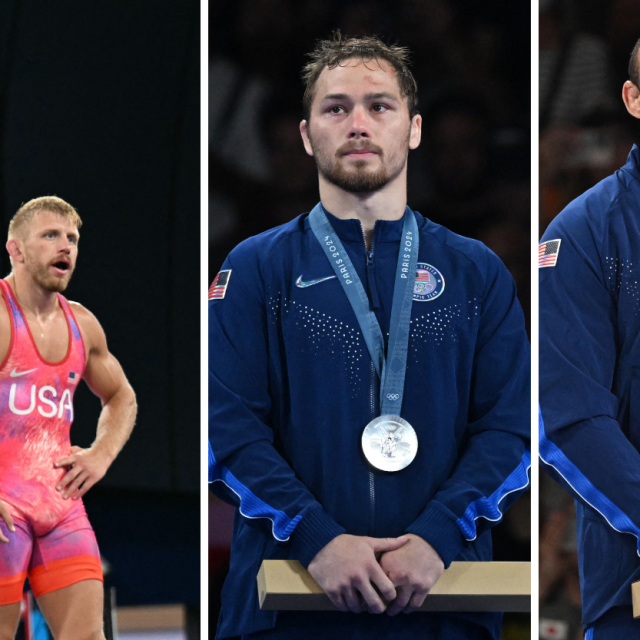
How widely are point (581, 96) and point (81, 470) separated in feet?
6.20

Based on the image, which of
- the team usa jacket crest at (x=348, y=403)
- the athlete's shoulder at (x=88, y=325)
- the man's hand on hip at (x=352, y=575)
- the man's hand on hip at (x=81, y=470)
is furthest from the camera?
the athlete's shoulder at (x=88, y=325)

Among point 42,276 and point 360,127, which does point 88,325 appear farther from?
point 360,127

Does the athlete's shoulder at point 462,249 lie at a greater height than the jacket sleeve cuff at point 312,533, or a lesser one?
greater

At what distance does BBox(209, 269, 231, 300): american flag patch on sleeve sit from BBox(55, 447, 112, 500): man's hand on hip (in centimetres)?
57

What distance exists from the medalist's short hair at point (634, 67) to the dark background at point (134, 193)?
133cm

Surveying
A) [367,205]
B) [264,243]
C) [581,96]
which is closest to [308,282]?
[264,243]

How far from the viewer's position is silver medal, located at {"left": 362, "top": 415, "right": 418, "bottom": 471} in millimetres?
2787

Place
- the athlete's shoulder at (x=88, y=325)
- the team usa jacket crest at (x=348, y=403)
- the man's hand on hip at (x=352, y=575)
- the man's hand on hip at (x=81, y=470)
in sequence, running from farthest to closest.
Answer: the athlete's shoulder at (x=88, y=325) → the man's hand on hip at (x=81, y=470) → the team usa jacket crest at (x=348, y=403) → the man's hand on hip at (x=352, y=575)

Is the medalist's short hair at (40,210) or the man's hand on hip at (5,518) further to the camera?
the medalist's short hair at (40,210)

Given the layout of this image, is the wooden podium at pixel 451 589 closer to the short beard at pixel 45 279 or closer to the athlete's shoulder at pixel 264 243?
the athlete's shoulder at pixel 264 243

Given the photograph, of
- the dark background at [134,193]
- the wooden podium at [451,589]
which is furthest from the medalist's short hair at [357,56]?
the wooden podium at [451,589]

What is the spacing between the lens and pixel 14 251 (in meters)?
2.97

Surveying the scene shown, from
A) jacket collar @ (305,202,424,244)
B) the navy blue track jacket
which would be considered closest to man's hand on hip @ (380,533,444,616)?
the navy blue track jacket

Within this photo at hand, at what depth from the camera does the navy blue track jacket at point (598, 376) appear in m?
2.78
